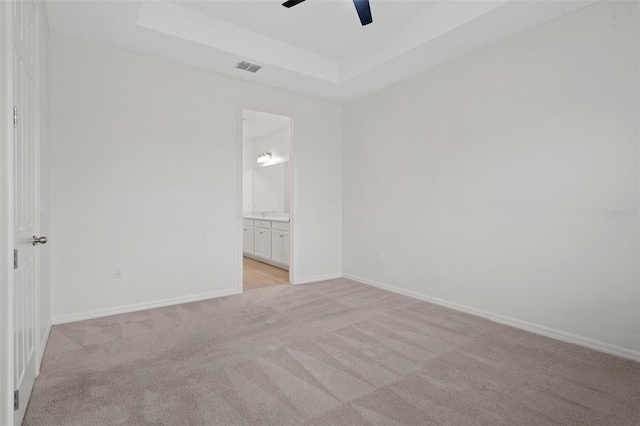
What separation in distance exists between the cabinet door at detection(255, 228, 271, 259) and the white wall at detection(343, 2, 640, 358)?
7.94 ft

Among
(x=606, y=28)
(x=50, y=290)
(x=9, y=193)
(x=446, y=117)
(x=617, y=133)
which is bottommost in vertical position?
(x=50, y=290)

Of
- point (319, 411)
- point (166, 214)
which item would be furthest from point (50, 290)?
point (319, 411)

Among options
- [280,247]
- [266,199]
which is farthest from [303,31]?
[266,199]

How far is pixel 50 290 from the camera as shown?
288 centimetres

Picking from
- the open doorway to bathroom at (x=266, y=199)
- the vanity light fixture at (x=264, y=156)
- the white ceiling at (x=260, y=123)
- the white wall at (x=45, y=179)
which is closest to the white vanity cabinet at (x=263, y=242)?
the open doorway to bathroom at (x=266, y=199)

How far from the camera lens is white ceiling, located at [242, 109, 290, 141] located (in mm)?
5746

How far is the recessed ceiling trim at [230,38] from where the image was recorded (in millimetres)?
2898

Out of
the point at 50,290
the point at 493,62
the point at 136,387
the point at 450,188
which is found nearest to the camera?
the point at 136,387

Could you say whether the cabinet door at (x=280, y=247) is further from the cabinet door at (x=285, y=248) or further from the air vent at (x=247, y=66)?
the air vent at (x=247, y=66)

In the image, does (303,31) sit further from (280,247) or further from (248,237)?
(248,237)

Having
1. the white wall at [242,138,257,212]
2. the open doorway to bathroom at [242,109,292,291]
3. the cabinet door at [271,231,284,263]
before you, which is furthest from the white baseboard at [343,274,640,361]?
the white wall at [242,138,257,212]

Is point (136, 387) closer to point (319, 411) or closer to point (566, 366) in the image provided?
point (319, 411)

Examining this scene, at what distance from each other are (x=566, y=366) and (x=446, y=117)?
96.0 inches

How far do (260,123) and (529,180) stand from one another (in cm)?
473
